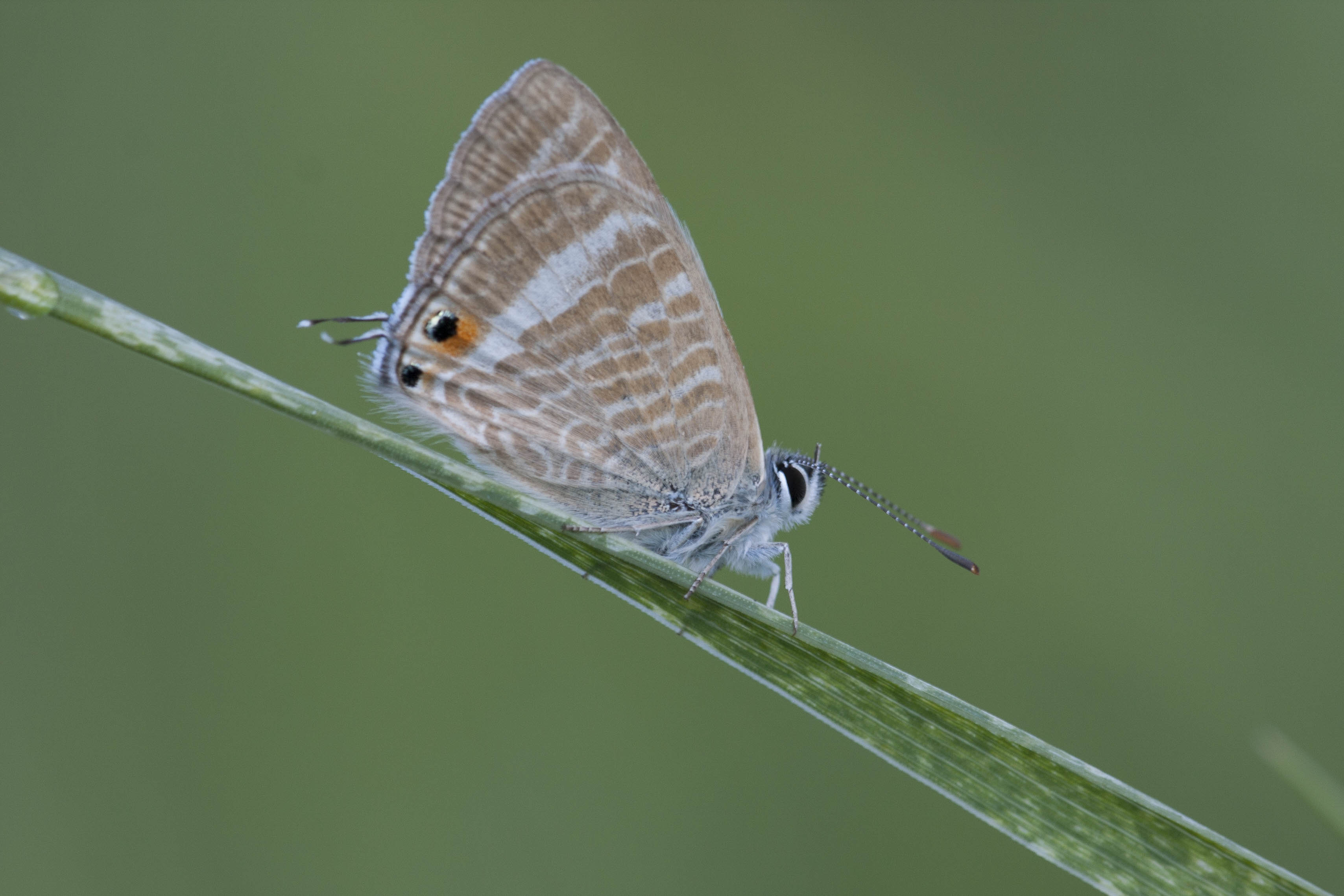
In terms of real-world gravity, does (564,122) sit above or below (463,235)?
above

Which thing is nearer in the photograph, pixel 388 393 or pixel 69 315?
pixel 69 315

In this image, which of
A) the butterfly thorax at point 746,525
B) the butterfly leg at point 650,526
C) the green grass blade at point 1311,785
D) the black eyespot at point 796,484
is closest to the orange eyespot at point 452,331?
the butterfly leg at point 650,526

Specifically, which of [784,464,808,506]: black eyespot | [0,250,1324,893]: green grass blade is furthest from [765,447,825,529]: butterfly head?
[0,250,1324,893]: green grass blade

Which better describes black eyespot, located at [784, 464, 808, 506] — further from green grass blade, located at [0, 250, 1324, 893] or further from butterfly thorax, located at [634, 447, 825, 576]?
green grass blade, located at [0, 250, 1324, 893]

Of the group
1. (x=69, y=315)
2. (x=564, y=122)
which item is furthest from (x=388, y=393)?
(x=69, y=315)

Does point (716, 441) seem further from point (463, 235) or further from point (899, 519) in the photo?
point (463, 235)

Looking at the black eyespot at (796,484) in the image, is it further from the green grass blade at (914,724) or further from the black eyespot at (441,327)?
the green grass blade at (914,724)

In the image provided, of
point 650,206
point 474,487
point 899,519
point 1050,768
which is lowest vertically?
point 474,487
